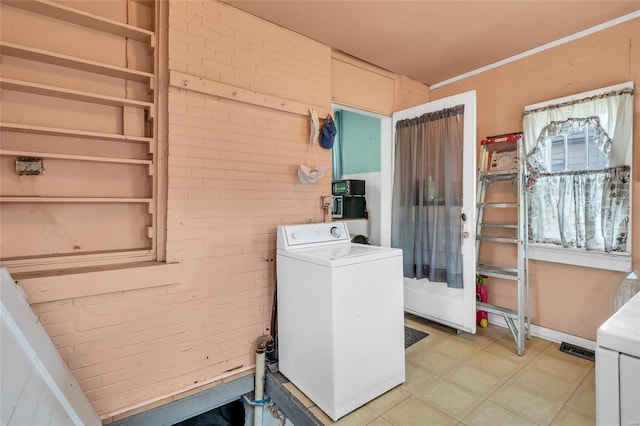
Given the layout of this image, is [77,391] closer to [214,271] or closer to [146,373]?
[146,373]

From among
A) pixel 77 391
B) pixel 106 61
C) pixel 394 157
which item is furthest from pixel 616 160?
pixel 77 391

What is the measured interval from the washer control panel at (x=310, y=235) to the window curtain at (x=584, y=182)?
66.9 inches

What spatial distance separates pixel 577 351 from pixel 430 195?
163 centimetres

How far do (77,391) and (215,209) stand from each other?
1.18m

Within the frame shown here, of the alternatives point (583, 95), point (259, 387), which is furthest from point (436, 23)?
point (259, 387)

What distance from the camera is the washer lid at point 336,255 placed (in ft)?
5.57

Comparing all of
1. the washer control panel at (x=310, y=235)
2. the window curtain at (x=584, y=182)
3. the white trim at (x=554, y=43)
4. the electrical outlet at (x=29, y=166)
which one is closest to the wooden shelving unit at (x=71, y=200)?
the electrical outlet at (x=29, y=166)

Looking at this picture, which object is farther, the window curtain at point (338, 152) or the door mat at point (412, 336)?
the window curtain at point (338, 152)

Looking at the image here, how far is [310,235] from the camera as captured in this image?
2.20 m

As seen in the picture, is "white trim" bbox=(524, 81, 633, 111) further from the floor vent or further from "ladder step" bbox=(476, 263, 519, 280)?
the floor vent

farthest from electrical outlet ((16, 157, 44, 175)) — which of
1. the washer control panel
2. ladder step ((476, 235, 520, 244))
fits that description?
ladder step ((476, 235, 520, 244))

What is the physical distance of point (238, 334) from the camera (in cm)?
215

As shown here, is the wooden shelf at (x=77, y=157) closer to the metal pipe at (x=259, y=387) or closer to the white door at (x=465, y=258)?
the metal pipe at (x=259, y=387)

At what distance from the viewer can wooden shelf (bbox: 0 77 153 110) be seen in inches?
59.3
